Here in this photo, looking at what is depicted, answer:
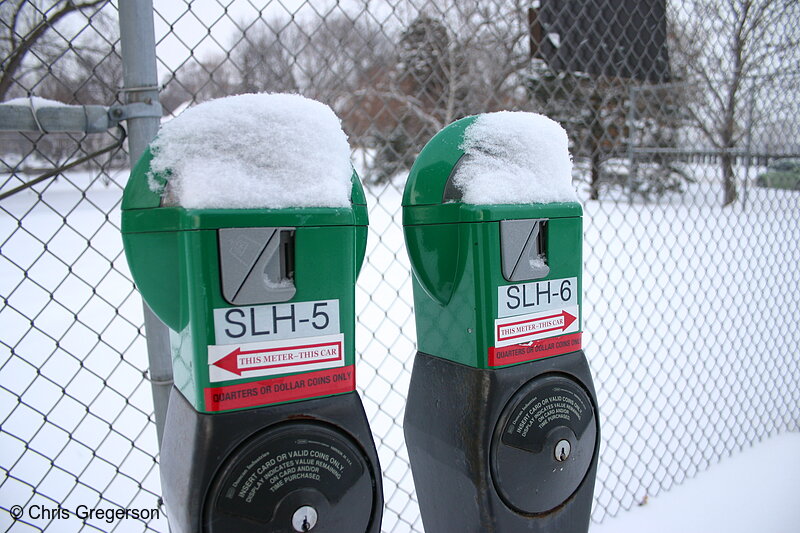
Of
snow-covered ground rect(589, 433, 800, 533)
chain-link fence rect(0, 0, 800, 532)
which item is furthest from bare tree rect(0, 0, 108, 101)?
snow-covered ground rect(589, 433, 800, 533)

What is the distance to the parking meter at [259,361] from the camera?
0.86m

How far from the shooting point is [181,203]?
2.84 ft

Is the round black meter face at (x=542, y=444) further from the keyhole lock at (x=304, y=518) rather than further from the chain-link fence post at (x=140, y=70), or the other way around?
the chain-link fence post at (x=140, y=70)

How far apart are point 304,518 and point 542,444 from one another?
0.49 m

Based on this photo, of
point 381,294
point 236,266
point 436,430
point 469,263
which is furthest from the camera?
point 381,294

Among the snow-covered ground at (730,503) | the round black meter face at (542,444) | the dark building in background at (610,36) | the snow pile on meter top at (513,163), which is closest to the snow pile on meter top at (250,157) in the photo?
the snow pile on meter top at (513,163)

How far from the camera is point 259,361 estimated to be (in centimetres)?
89

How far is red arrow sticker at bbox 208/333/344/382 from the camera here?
87 cm

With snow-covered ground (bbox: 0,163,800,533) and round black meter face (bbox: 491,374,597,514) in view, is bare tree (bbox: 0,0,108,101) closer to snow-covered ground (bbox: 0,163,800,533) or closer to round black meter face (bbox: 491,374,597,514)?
snow-covered ground (bbox: 0,163,800,533)

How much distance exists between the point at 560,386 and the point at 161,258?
0.78 metres

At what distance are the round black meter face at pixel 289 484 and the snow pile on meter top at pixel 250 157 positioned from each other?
0.35 meters

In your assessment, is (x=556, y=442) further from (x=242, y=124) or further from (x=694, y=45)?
(x=694, y=45)

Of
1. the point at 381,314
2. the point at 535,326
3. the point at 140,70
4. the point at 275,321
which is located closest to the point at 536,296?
the point at 535,326

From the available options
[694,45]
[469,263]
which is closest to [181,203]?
[469,263]
